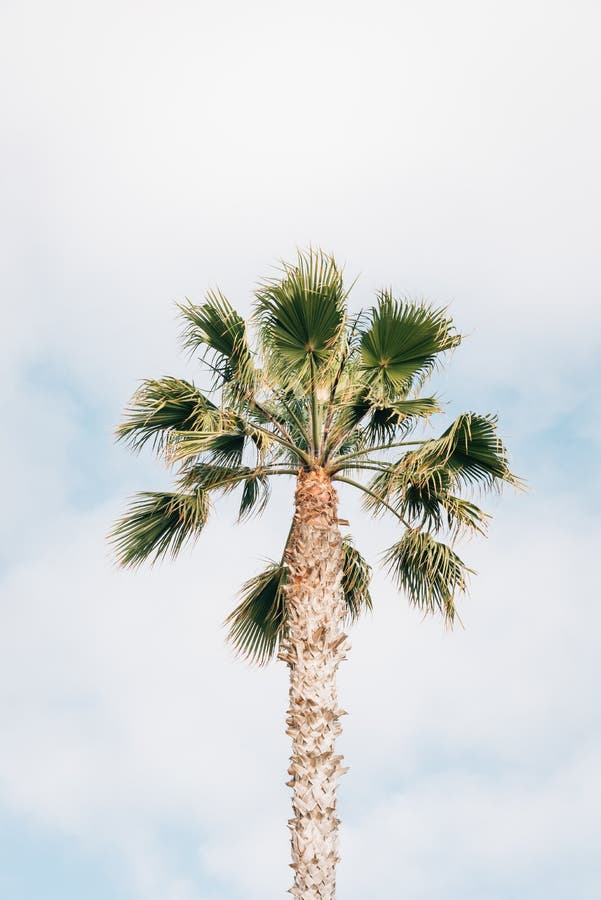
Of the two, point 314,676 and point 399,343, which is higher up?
point 399,343

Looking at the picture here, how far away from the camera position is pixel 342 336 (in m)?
13.2

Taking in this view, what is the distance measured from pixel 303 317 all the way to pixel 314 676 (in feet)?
13.3

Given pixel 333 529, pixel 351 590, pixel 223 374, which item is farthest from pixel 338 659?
pixel 223 374

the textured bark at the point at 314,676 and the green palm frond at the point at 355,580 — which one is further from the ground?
the green palm frond at the point at 355,580

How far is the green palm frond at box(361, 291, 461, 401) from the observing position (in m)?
13.6

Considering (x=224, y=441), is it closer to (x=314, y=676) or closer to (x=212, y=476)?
(x=212, y=476)

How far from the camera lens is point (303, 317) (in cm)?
1327

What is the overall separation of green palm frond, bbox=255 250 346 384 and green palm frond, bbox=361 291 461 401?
0.53 metres

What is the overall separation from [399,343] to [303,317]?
1.23 metres

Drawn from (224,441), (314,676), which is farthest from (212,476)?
(314,676)

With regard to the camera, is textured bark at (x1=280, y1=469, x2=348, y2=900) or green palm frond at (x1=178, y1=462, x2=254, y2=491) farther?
green palm frond at (x1=178, y1=462, x2=254, y2=491)

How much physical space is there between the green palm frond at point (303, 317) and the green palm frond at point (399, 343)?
535mm

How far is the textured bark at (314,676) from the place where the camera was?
1213 centimetres

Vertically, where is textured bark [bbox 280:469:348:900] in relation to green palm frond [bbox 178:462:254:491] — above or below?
below
